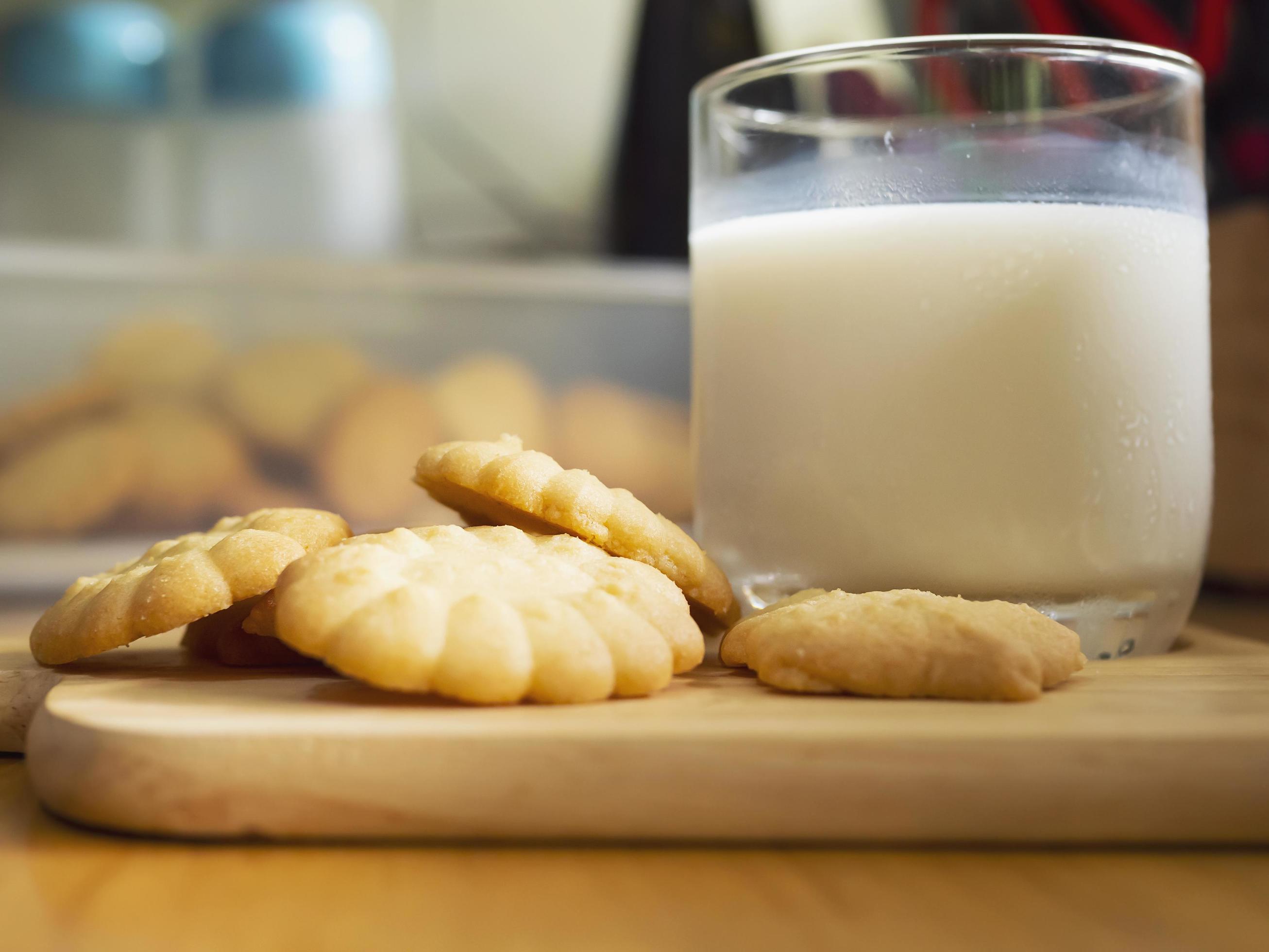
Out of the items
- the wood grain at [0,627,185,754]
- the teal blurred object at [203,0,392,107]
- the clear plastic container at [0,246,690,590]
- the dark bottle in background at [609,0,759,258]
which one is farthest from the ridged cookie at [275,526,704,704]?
the teal blurred object at [203,0,392,107]

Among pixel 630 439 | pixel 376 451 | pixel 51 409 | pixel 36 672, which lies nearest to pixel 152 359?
pixel 51 409

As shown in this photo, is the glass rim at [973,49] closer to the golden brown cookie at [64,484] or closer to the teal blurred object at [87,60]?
the golden brown cookie at [64,484]

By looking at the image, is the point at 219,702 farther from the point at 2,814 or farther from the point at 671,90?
the point at 671,90

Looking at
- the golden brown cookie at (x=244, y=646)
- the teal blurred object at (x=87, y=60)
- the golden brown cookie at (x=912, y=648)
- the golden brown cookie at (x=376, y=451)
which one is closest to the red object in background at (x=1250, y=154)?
the golden brown cookie at (x=912, y=648)

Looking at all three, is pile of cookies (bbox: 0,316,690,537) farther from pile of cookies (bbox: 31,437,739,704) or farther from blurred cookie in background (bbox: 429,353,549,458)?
pile of cookies (bbox: 31,437,739,704)

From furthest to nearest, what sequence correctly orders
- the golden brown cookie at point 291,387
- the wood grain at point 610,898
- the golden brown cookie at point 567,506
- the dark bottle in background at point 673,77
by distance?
the dark bottle in background at point 673,77, the golden brown cookie at point 291,387, the golden brown cookie at point 567,506, the wood grain at point 610,898

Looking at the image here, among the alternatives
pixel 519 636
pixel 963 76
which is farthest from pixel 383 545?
pixel 963 76

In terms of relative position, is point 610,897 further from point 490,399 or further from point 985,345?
point 490,399
